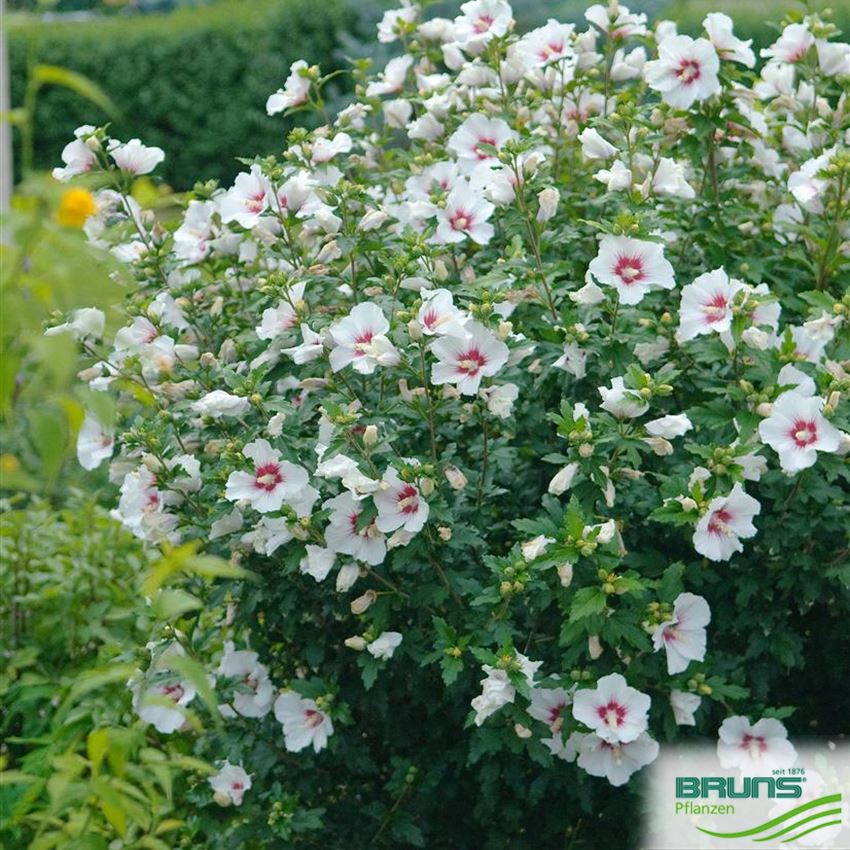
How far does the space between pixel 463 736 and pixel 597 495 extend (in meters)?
0.62

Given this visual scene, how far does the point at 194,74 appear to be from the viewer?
9.48 m

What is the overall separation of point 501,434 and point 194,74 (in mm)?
7640

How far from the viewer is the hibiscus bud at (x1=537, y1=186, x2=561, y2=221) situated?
2420mm

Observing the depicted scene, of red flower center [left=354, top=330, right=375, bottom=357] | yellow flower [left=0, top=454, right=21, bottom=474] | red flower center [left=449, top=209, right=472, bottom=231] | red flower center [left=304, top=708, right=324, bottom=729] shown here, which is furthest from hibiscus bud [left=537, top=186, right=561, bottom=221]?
yellow flower [left=0, top=454, right=21, bottom=474]

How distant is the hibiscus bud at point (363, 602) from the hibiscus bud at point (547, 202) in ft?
2.39

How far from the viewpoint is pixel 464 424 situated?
247 cm

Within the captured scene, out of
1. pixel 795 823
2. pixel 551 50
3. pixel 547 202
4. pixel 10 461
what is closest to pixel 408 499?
pixel 547 202

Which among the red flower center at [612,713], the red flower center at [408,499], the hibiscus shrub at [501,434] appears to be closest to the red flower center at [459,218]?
the hibiscus shrub at [501,434]

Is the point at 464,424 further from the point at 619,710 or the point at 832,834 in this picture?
the point at 832,834

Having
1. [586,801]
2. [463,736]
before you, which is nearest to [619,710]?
[586,801]

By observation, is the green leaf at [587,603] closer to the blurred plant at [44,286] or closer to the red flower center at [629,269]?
the red flower center at [629,269]

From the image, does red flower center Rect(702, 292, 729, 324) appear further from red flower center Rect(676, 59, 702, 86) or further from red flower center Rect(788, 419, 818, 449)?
red flower center Rect(676, 59, 702, 86)

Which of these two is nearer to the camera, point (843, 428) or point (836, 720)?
point (843, 428)

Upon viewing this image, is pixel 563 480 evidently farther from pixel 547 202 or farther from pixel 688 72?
pixel 688 72
